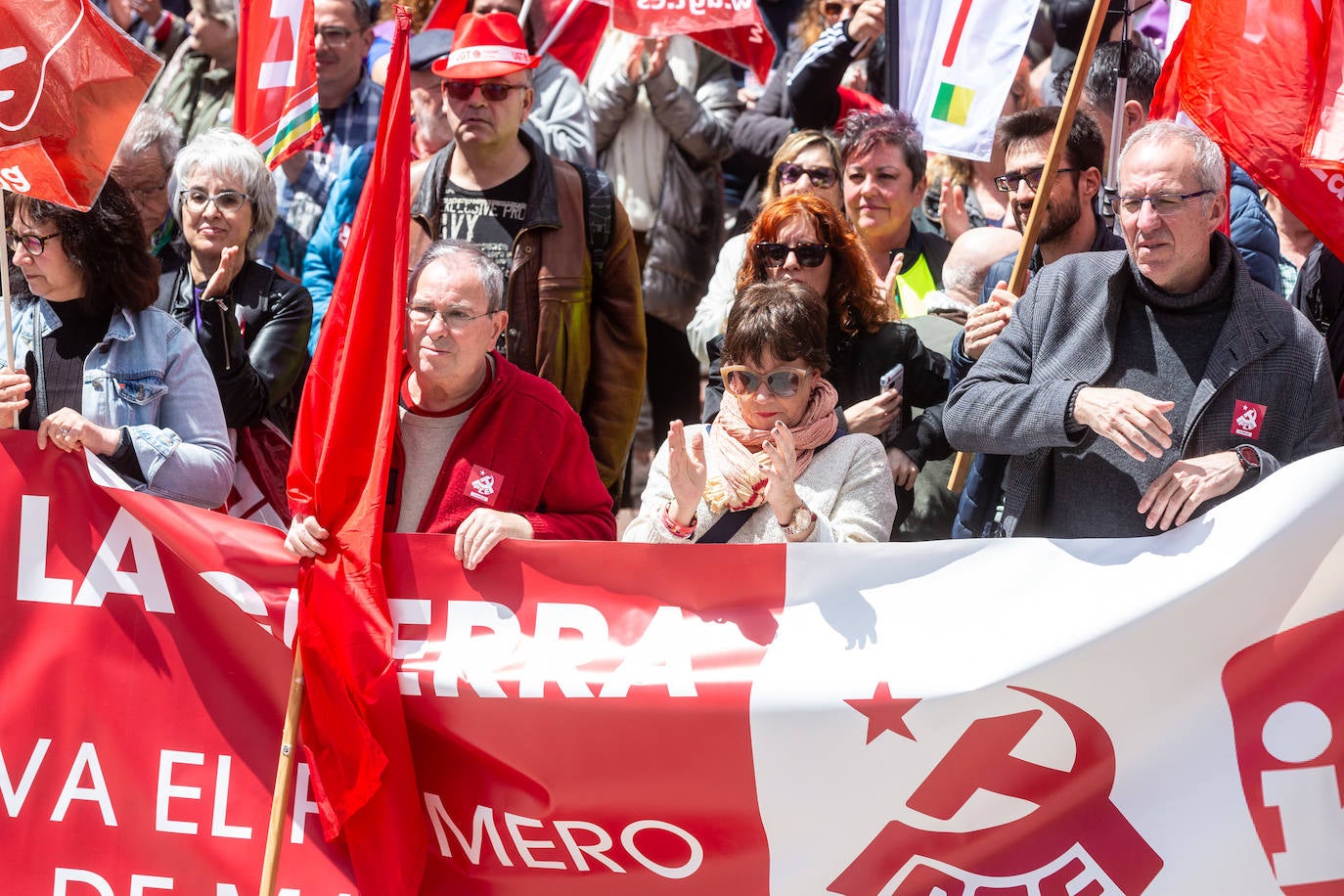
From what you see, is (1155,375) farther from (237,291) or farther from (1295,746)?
(237,291)

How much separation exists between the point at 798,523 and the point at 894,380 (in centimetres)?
108

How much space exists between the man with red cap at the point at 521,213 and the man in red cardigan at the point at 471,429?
4.67ft

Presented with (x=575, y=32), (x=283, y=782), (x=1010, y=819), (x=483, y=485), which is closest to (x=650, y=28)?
(x=575, y=32)

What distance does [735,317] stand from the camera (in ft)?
14.4

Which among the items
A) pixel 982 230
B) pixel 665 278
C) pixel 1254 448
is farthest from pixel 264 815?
pixel 665 278

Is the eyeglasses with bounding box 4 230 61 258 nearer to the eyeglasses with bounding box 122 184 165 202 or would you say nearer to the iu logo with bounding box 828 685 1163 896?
the eyeglasses with bounding box 122 184 165 202

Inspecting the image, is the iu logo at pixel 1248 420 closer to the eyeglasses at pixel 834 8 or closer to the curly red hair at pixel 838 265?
the curly red hair at pixel 838 265

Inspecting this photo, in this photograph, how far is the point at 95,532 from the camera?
4.21 metres

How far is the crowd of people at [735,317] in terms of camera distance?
158 inches

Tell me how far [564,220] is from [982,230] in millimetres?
1421

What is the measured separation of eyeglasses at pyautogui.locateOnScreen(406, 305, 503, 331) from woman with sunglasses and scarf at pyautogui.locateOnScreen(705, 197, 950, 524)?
37.4 inches

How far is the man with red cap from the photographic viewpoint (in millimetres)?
5820

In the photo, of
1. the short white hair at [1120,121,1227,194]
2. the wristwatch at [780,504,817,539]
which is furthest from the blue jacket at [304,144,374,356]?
the short white hair at [1120,121,1227,194]

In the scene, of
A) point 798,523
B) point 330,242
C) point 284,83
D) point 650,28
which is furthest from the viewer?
point 650,28
